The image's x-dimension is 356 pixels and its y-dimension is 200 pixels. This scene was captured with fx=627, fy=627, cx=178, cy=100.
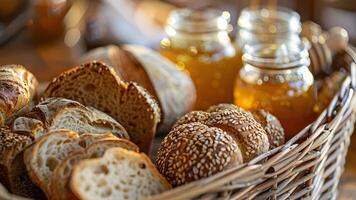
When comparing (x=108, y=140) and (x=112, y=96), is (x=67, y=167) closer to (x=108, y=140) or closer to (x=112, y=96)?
(x=108, y=140)

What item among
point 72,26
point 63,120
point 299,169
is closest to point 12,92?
point 63,120

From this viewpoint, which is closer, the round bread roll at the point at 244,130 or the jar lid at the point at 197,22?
the round bread roll at the point at 244,130

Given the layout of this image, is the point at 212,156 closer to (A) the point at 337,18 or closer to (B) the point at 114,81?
(B) the point at 114,81

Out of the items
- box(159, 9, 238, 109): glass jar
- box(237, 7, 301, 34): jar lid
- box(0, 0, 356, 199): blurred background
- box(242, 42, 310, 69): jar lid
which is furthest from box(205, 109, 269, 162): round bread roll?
box(0, 0, 356, 199): blurred background

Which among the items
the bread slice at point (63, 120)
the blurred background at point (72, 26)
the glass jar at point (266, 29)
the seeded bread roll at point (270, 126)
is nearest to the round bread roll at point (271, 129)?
the seeded bread roll at point (270, 126)

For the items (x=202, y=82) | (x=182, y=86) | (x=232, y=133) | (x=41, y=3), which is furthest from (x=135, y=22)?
(x=232, y=133)

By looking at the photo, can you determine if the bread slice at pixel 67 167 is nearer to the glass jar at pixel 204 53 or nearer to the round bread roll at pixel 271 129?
the round bread roll at pixel 271 129
